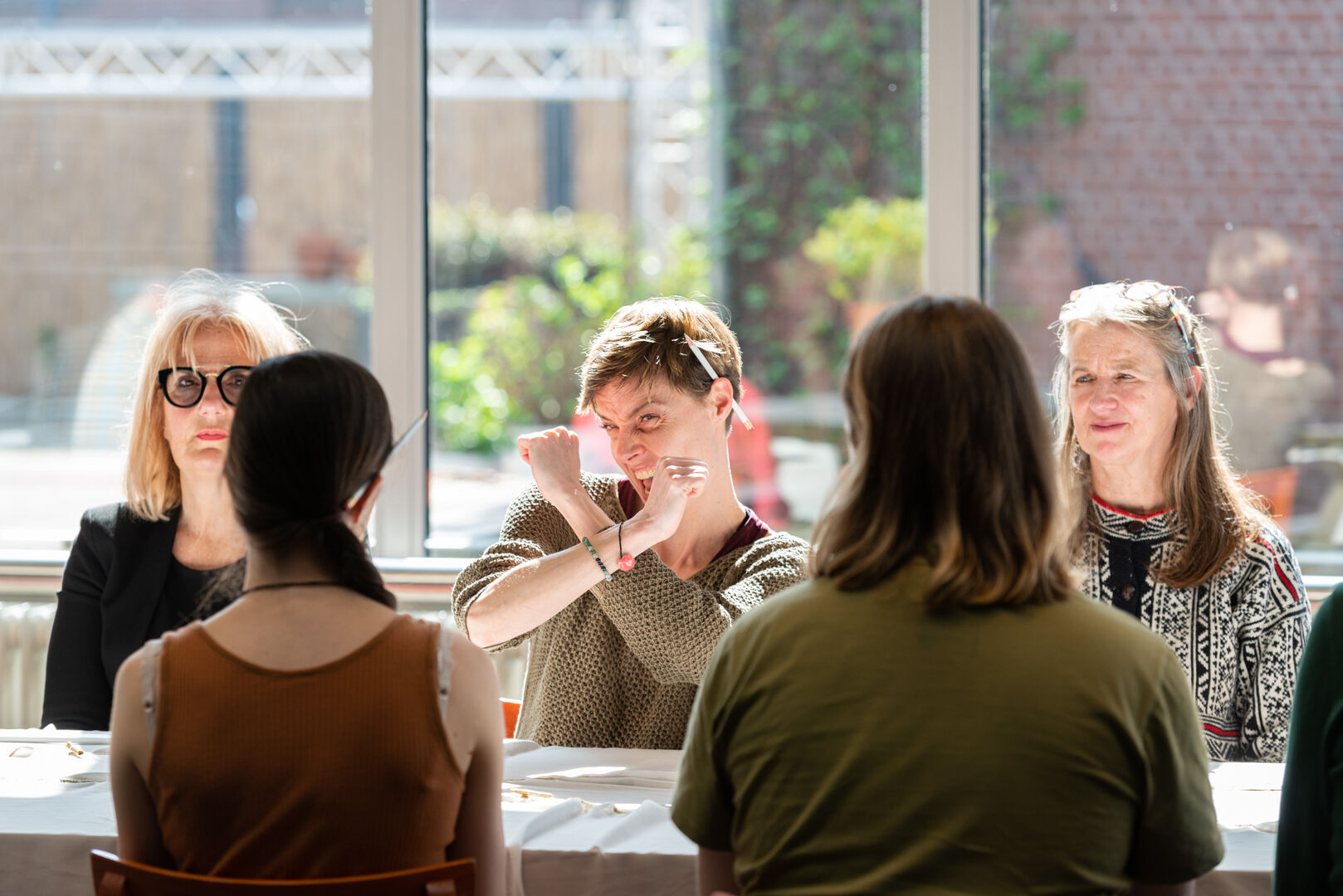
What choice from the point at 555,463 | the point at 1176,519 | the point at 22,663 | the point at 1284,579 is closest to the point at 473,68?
the point at 555,463

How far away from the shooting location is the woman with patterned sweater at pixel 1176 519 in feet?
6.67

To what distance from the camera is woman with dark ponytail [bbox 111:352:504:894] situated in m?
1.16

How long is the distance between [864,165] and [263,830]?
9.24 feet

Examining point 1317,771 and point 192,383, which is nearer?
point 1317,771

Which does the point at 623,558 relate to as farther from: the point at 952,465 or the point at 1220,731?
the point at 1220,731

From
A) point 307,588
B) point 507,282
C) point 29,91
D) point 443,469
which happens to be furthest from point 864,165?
point 307,588

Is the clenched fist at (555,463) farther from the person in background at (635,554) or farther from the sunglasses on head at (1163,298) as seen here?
the sunglasses on head at (1163,298)

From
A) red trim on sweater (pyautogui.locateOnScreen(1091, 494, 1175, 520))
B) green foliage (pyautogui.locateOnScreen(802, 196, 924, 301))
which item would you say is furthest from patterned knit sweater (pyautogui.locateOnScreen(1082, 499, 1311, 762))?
green foliage (pyautogui.locateOnScreen(802, 196, 924, 301))

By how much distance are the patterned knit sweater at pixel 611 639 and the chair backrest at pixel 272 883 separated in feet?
2.55

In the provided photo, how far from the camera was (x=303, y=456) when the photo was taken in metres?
1.20

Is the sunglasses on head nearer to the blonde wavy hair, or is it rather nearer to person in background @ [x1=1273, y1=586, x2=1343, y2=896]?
person in background @ [x1=1273, y1=586, x2=1343, y2=896]

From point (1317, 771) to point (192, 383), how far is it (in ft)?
6.36

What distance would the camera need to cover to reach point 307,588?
1.22m

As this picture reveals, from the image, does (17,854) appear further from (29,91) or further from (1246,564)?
(29,91)
